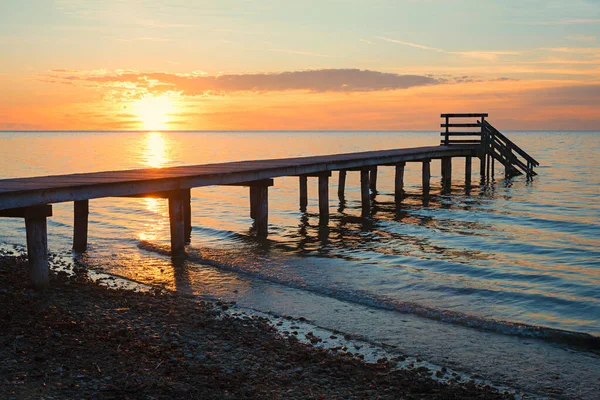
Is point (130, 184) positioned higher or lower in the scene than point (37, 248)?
higher

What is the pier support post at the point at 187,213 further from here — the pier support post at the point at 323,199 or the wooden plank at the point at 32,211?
the wooden plank at the point at 32,211

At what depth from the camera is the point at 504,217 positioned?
67.5 feet

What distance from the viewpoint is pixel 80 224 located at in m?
13.6

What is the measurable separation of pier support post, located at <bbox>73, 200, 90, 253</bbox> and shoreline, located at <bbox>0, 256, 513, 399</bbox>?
4725mm

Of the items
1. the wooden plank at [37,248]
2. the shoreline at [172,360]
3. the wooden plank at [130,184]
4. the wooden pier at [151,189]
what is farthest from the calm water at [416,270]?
the wooden plank at [37,248]

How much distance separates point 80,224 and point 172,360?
8.01 meters

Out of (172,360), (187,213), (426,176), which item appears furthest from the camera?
(426,176)

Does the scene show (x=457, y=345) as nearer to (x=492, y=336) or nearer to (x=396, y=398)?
(x=492, y=336)

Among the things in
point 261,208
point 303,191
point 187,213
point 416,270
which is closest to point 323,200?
point 303,191

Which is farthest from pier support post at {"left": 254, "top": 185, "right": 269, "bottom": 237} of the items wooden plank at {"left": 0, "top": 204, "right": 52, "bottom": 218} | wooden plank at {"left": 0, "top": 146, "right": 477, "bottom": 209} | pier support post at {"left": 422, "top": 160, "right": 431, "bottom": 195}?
pier support post at {"left": 422, "top": 160, "right": 431, "bottom": 195}

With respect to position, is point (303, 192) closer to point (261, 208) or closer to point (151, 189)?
point (261, 208)

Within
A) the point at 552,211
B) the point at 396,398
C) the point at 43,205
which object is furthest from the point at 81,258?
the point at 552,211

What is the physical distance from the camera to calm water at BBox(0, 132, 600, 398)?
25.7ft

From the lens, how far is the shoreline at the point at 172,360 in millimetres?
5738
